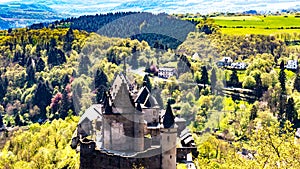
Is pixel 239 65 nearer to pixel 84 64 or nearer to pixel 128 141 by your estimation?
pixel 84 64

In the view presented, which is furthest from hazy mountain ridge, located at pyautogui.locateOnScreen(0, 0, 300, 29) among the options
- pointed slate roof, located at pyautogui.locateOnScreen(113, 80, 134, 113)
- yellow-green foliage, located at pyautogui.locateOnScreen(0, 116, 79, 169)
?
pointed slate roof, located at pyautogui.locateOnScreen(113, 80, 134, 113)

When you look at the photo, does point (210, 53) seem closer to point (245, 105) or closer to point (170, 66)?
point (170, 66)

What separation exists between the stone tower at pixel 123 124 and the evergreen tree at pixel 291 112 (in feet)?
139

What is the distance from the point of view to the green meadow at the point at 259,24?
110812mm

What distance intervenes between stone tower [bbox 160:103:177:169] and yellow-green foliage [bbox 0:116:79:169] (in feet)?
26.9

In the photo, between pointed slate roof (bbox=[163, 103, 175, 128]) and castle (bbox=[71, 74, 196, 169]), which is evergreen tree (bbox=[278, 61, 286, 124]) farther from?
pointed slate roof (bbox=[163, 103, 175, 128])

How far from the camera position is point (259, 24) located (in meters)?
118

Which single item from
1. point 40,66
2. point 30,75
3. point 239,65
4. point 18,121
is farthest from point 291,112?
point 40,66

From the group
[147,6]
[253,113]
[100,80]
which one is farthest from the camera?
[100,80]

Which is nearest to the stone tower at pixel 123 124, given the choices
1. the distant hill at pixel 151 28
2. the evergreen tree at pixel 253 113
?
the evergreen tree at pixel 253 113

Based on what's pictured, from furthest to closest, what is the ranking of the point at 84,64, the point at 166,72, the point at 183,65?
1. the point at 84,64
2. the point at 183,65
3. the point at 166,72

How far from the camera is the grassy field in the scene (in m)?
111

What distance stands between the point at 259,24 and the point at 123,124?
9442cm

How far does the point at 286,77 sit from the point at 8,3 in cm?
6996
